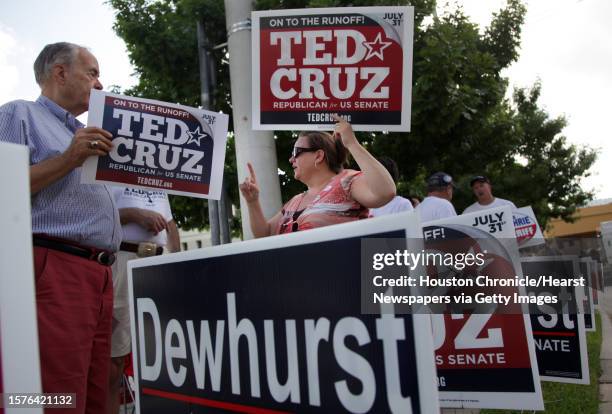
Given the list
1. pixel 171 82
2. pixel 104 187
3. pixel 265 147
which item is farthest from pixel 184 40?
pixel 104 187

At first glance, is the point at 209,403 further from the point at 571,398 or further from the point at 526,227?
the point at 526,227

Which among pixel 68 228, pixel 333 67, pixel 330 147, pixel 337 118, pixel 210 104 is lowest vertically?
pixel 68 228

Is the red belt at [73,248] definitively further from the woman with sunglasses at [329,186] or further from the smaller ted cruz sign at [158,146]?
the woman with sunglasses at [329,186]

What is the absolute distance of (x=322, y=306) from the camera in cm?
153

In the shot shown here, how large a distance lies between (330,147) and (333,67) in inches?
18.6

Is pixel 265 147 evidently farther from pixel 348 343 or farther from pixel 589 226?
pixel 589 226

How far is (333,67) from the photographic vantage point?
2936mm

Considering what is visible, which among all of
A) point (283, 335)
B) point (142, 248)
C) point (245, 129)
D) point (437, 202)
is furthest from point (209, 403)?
point (437, 202)

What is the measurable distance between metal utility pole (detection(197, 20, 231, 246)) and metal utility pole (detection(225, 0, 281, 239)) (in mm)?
2027

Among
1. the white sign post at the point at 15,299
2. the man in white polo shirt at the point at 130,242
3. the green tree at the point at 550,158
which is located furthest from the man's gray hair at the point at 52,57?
the green tree at the point at 550,158

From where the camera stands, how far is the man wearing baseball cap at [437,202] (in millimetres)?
4879

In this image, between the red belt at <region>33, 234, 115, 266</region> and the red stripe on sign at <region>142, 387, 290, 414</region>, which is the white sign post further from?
the red belt at <region>33, 234, 115, 266</region>

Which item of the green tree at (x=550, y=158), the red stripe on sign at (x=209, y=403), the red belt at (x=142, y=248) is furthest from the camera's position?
the green tree at (x=550, y=158)

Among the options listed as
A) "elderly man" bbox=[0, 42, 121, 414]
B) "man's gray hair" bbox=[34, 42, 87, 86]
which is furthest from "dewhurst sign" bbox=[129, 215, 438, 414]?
"man's gray hair" bbox=[34, 42, 87, 86]
